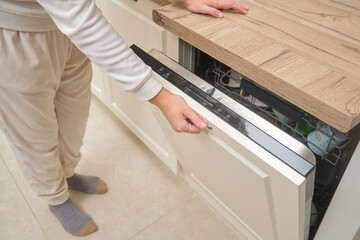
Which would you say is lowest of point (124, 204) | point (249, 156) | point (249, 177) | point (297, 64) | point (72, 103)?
point (124, 204)

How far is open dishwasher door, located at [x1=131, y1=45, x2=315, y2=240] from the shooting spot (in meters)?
0.57

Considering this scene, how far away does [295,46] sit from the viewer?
0.64m

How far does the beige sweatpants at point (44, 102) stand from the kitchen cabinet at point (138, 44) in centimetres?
20

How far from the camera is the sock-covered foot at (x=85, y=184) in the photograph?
143 cm

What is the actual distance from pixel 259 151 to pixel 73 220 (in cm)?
99

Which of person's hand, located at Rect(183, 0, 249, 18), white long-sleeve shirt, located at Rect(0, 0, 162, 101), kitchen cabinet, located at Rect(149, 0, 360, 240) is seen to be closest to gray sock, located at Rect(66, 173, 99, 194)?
Result: kitchen cabinet, located at Rect(149, 0, 360, 240)

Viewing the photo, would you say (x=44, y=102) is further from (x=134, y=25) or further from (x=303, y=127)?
Answer: (x=303, y=127)

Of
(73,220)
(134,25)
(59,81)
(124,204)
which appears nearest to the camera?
(59,81)

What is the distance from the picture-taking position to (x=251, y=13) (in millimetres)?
750

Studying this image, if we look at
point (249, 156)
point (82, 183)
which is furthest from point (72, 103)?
point (249, 156)

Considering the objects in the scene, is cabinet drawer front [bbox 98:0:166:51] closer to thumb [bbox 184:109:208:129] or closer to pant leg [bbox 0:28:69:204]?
pant leg [bbox 0:28:69:204]

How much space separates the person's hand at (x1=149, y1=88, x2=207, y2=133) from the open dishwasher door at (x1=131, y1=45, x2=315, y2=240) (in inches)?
0.6

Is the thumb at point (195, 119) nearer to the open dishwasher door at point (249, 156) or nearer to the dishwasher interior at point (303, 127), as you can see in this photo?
the open dishwasher door at point (249, 156)

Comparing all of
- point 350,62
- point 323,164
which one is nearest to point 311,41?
point 350,62
